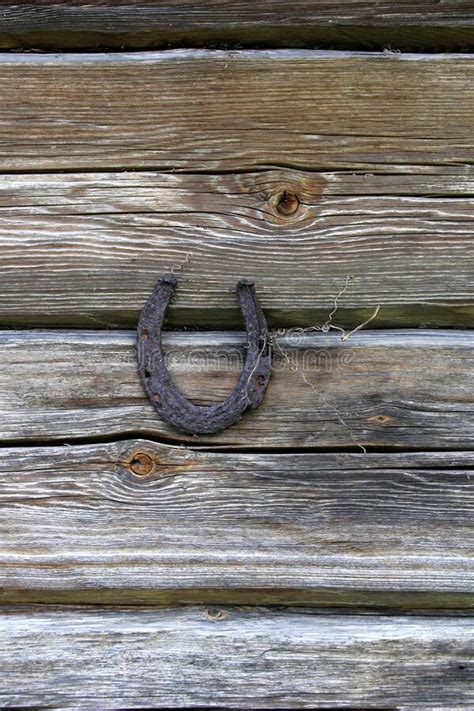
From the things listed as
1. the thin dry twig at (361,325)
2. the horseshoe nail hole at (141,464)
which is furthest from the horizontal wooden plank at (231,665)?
the thin dry twig at (361,325)

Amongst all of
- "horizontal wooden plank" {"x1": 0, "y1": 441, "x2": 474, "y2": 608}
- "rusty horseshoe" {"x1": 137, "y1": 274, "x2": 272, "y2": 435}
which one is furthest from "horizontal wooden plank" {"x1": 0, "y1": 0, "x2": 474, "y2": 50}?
"horizontal wooden plank" {"x1": 0, "y1": 441, "x2": 474, "y2": 608}

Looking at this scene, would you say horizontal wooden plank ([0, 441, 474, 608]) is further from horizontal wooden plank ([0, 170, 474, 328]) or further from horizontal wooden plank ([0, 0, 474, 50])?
horizontal wooden plank ([0, 0, 474, 50])

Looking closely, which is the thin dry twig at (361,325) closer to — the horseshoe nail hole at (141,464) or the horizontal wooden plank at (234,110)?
the horizontal wooden plank at (234,110)

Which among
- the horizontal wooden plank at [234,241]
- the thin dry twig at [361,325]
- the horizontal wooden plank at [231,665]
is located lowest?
the horizontal wooden plank at [231,665]

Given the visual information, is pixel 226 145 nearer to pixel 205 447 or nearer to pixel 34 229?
pixel 34 229

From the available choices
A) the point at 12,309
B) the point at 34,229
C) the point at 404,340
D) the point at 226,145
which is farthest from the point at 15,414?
the point at 404,340

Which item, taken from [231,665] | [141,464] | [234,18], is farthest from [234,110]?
[231,665]

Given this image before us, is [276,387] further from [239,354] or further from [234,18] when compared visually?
[234,18]
